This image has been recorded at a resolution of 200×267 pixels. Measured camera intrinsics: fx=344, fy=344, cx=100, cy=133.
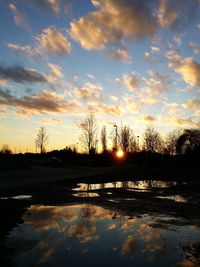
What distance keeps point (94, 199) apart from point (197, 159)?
44.6m

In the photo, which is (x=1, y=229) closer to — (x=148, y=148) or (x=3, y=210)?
(x=3, y=210)

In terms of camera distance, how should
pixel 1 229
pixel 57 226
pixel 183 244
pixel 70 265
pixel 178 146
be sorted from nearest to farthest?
pixel 70 265 < pixel 183 244 < pixel 1 229 < pixel 57 226 < pixel 178 146

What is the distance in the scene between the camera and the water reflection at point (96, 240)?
7.41 m

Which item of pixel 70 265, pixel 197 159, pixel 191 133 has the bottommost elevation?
pixel 70 265

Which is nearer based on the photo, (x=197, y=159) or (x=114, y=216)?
(x=114, y=216)

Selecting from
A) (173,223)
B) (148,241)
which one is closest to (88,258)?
(148,241)

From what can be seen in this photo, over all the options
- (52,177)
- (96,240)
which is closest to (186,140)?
(52,177)

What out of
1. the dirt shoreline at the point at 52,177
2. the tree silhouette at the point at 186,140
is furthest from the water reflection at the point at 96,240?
the tree silhouette at the point at 186,140

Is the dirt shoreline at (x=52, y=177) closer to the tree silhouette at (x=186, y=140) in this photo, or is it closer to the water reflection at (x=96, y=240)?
the water reflection at (x=96, y=240)

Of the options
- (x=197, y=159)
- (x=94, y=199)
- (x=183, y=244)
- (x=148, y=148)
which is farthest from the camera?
(x=148, y=148)

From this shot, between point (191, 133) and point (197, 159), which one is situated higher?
point (191, 133)

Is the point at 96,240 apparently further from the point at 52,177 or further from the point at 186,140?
the point at 186,140

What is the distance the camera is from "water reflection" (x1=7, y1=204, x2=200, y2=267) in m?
7.41

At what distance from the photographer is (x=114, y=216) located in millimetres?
13125
